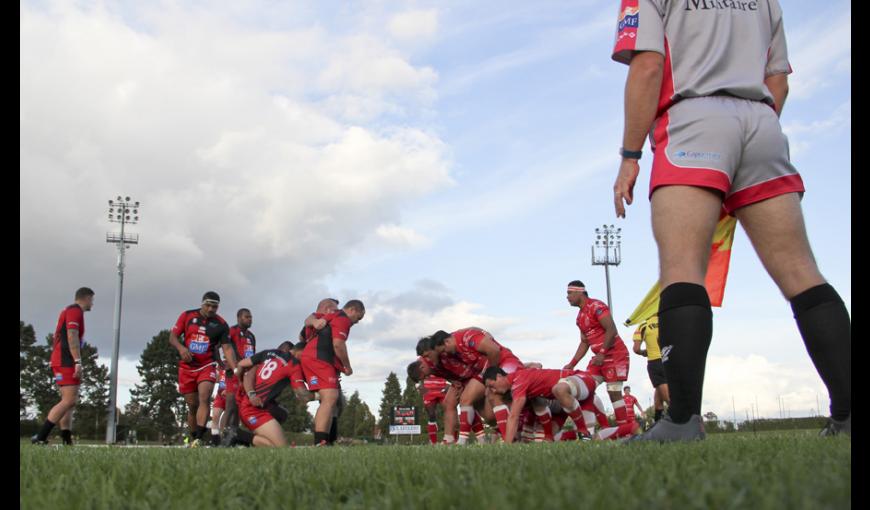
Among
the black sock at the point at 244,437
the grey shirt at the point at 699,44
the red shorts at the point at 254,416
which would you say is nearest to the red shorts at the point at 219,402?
the black sock at the point at 244,437

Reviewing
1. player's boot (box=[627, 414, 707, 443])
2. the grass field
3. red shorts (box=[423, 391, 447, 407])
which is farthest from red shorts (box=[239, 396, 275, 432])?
player's boot (box=[627, 414, 707, 443])

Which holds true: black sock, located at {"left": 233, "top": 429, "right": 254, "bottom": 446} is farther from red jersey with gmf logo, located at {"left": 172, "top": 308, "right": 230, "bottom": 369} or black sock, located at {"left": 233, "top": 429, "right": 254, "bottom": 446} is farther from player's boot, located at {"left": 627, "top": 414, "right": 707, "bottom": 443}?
→ player's boot, located at {"left": 627, "top": 414, "right": 707, "bottom": 443}

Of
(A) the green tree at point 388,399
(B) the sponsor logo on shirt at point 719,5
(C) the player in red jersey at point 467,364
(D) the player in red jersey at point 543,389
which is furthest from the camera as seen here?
(A) the green tree at point 388,399

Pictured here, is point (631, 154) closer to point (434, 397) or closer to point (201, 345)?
point (201, 345)

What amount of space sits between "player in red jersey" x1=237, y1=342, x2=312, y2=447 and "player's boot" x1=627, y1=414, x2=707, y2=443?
6.54 meters

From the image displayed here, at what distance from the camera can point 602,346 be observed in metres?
11.4

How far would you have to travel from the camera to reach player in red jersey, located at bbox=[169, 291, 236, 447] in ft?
42.1

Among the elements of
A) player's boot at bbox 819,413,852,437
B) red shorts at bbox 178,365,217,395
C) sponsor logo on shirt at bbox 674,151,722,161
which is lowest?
red shorts at bbox 178,365,217,395

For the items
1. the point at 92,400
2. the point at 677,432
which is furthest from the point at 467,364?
the point at 92,400

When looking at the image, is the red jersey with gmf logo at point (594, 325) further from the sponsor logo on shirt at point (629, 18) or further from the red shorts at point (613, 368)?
the sponsor logo on shirt at point (629, 18)

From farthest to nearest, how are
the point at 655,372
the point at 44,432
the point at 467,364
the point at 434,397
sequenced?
the point at 434,397 → the point at 655,372 → the point at 467,364 → the point at 44,432

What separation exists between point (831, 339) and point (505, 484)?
2.31 m

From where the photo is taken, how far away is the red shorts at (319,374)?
31.4ft
